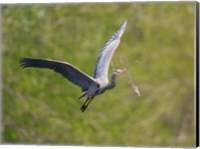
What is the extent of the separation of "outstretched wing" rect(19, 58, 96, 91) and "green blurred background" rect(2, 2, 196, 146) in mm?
912

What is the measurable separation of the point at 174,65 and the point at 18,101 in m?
1.44

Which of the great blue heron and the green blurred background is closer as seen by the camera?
the great blue heron

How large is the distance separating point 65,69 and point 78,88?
4.38ft

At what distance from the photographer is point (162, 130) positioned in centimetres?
796

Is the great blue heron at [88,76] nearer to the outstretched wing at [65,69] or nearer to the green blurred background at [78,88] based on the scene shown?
the outstretched wing at [65,69]

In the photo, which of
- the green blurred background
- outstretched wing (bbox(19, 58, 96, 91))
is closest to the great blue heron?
outstretched wing (bbox(19, 58, 96, 91))

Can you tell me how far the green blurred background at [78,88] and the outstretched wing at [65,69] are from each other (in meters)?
0.91

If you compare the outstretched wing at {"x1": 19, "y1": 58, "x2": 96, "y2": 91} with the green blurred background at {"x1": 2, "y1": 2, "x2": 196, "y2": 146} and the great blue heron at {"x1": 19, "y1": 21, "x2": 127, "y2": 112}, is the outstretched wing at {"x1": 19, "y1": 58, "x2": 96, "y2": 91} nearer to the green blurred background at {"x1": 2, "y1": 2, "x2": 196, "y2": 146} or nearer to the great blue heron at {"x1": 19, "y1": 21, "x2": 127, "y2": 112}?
the great blue heron at {"x1": 19, "y1": 21, "x2": 127, "y2": 112}

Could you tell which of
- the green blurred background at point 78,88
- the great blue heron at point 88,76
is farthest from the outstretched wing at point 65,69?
the green blurred background at point 78,88

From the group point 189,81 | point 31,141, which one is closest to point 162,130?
point 189,81

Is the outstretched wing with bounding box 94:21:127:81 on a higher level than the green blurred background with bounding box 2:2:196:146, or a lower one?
higher

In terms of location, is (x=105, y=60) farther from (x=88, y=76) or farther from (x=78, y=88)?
(x=78, y=88)

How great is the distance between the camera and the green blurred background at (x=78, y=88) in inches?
287

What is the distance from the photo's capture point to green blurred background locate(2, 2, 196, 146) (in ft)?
23.9
